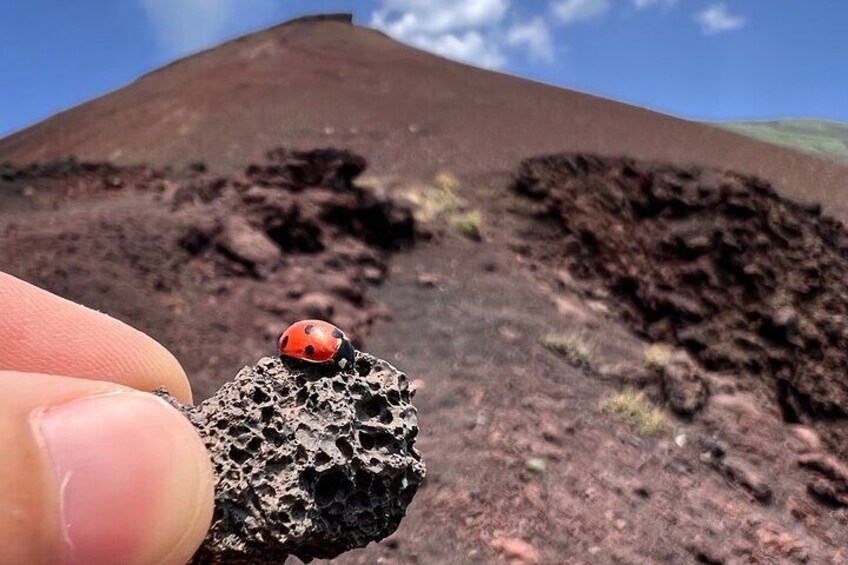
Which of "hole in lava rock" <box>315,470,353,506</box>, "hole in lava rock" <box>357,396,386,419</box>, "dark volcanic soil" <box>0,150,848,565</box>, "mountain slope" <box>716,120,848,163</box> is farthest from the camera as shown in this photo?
"mountain slope" <box>716,120,848,163</box>

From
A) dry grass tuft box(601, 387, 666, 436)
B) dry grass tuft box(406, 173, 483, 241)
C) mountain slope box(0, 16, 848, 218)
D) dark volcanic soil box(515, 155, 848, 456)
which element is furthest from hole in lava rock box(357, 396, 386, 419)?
mountain slope box(0, 16, 848, 218)

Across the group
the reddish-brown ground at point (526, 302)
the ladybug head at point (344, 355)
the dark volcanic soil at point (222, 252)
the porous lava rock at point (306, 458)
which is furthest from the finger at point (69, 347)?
the dark volcanic soil at point (222, 252)

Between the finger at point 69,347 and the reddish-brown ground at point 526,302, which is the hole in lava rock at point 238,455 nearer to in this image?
the finger at point 69,347

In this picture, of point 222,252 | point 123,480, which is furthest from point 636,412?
point 123,480

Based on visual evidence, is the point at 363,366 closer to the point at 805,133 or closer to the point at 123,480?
the point at 123,480

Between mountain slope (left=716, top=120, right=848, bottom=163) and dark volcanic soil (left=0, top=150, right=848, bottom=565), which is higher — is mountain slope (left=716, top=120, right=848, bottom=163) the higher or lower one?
the higher one

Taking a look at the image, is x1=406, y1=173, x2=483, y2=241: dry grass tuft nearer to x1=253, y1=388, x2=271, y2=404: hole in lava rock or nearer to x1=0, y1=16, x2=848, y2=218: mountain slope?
x1=0, y1=16, x2=848, y2=218: mountain slope
